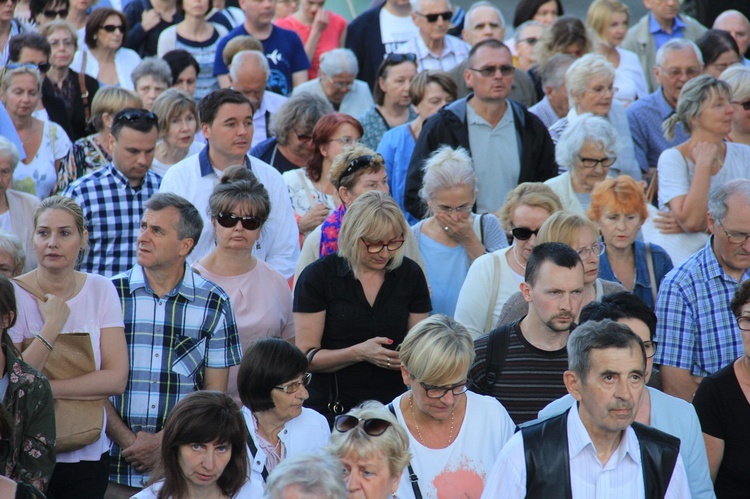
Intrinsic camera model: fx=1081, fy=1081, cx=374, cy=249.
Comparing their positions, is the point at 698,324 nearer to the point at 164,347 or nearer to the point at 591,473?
the point at 591,473

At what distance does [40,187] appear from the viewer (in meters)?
7.48

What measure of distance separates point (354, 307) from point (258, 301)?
1.84 ft

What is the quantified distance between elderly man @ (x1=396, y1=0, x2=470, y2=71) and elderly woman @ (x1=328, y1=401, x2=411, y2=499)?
19.6 feet

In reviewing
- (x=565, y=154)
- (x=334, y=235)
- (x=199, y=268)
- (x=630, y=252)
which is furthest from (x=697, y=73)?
(x=199, y=268)

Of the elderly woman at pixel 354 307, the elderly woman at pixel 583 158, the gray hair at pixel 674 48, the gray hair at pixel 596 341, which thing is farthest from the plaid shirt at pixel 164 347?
the gray hair at pixel 674 48

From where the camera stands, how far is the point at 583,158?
274 inches

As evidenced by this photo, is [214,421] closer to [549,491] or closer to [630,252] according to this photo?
[549,491]

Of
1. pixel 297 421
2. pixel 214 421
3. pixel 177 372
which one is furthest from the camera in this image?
pixel 177 372

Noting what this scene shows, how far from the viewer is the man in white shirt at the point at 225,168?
6.46 meters

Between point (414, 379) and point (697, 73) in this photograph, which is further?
point (697, 73)

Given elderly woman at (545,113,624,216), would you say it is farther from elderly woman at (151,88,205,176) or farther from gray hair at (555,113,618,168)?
elderly woman at (151,88,205,176)

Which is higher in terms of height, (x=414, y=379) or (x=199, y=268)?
(x=199, y=268)

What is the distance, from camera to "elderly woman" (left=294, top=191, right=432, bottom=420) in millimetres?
5375

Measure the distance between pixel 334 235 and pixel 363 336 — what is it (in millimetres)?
750
